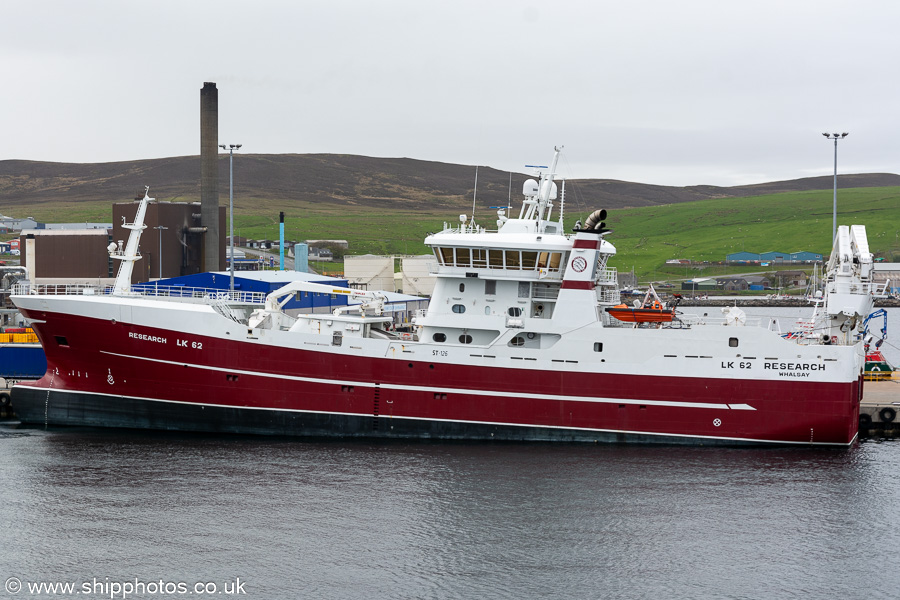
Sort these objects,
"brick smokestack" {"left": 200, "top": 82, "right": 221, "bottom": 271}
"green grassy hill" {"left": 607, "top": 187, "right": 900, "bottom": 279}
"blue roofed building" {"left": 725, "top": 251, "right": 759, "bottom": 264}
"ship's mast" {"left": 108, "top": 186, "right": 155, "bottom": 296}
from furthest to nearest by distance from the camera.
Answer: "green grassy hill" {"left": 607, "top": 187, "right": 900, "bottom": 279}
"blue roofed building" {"left": 725, "top": 251, "right": 759, "bottom": 264}
"brick smokestack" {"left": 200, "top": 82, "right": 221, "bottom": 271}
"ship's mast" {"left": 108, "top": 186, "right": 155, "bottom": 296}

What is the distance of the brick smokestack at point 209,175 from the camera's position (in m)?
72.6

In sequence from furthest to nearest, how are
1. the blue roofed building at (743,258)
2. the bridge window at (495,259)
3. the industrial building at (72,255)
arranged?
the blue roofed building at (743,258) → the industrial building at (72,255) → the bridge window at (495,259)

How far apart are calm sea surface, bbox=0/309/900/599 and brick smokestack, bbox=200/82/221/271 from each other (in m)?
45.7

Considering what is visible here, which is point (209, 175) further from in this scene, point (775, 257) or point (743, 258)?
point (775, 257)

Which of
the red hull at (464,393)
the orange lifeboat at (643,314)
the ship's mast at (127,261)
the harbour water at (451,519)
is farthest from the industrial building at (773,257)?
the ship's mast at (127,261)

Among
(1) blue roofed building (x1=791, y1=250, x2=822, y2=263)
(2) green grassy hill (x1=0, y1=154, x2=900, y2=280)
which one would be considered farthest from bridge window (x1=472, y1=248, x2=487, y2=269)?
(1) blue roofed building (x1=791, y1=250, x2=822, y2=263)

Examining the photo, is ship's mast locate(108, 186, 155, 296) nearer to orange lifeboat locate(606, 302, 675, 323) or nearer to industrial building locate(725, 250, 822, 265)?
orange lifeboat locate(606, 302, 675, 323)

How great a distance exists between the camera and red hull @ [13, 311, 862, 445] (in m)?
27.0

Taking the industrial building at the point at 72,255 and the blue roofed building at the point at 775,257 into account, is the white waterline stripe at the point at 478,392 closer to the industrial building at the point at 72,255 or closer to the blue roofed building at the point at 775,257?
the industrial building at the point at 72,255

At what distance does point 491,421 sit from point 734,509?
8023mm

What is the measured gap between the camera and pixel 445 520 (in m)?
21.2

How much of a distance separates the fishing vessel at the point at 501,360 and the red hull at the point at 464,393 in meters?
0.04

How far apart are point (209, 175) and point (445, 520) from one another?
5822cm

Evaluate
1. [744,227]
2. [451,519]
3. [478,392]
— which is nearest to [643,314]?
[478,392]
